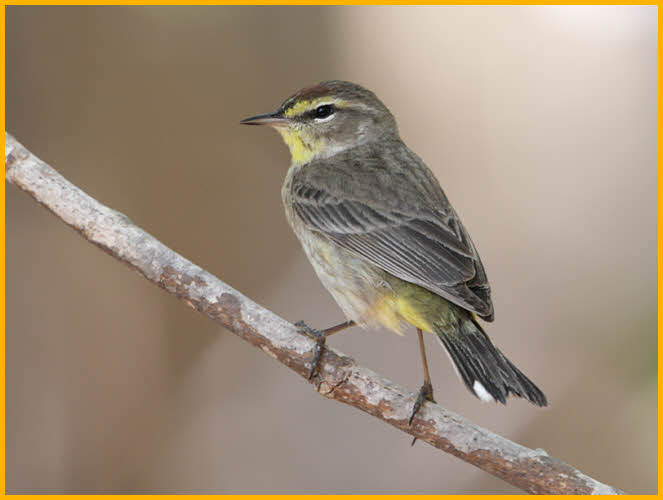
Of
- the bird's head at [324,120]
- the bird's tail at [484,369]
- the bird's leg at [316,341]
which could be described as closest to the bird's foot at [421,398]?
the bird's tail at [484,369]

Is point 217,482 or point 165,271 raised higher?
point 165,271

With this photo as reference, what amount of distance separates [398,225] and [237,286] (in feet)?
8.07

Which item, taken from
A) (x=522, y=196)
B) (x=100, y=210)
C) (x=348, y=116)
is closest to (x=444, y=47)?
(x=522, y=196)

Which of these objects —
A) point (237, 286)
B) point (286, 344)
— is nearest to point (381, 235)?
point (286, 344)

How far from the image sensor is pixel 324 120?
4660mm

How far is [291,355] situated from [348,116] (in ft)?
6.29

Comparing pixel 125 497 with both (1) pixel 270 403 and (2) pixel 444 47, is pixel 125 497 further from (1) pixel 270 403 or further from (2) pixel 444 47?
(2) pixel 444 47

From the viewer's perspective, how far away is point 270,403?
6.02 meters

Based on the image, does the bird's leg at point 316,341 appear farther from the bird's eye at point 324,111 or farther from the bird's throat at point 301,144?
the bird's eye at point 324,111

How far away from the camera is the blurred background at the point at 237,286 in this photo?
580cm

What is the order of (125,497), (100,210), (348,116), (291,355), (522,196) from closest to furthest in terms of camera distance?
(291,355), (100,210), (348,116), (125,497), (522,196)

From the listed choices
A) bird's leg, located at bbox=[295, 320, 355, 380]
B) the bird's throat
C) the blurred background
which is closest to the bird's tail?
bird's leg, located at bbox=[295, 320, 355, 380]

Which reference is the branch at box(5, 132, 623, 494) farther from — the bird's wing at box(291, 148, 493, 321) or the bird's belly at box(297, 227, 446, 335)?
the bird's wing at box(291, 148, 493, 321)

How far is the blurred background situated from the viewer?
580 cm
